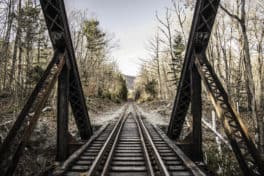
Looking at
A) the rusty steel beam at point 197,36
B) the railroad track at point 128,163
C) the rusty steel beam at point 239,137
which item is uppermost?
the rusty steel beam at point 197,36

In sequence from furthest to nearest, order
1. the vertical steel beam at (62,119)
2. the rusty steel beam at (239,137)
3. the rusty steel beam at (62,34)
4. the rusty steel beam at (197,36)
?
1. the vertical steel beam at (62,119)
2. the rusty steel beam at (197,36)
3. the rusty steel beam at (62,34)
4. the rusty steel beam at (239,137)

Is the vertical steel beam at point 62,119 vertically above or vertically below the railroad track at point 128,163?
above

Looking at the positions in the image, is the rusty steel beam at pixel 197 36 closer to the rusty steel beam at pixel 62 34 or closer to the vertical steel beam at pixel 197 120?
the vertical steel beam at pixel 197 120

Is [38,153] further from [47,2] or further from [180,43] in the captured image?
[180,43]

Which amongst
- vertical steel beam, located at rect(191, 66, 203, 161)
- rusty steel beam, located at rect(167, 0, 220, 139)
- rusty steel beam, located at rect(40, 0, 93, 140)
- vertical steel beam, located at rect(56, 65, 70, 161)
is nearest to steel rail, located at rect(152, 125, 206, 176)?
vertical steel beam, located at rect(191, 66, 203, 161)

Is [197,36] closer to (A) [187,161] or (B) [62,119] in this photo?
(A) [187,161]

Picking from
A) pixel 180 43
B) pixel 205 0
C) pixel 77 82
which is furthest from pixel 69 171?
pixel 180 43

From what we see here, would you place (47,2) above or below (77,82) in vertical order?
above

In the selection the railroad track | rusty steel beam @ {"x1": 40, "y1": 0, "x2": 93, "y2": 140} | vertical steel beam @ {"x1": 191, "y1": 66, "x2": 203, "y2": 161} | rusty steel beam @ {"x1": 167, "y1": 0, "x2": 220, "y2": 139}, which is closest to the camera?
the railroad track

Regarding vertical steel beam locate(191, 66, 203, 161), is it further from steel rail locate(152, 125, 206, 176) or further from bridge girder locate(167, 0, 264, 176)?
steel rail locate(152, 125, 206, 176)

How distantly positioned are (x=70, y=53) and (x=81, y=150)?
11.0 feet

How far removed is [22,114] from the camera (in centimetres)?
441

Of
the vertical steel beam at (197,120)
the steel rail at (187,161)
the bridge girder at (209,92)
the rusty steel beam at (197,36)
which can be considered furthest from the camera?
the vertical steel beam at (197,120)

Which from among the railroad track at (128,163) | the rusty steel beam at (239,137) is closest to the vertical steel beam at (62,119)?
the railroad track at (128,163)
